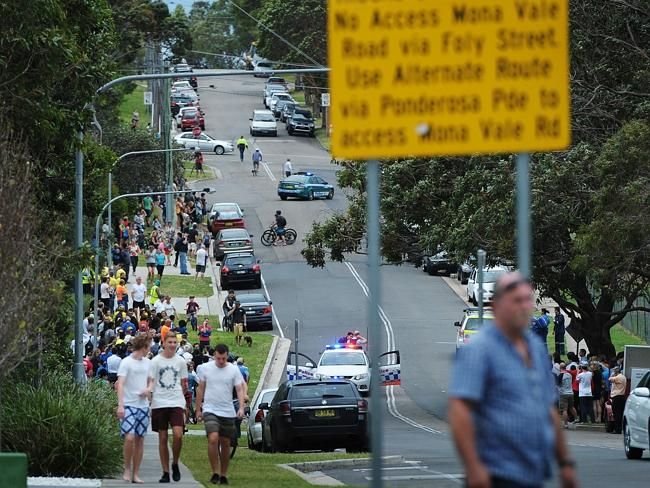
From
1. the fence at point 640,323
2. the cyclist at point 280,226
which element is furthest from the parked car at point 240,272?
the fence at point 640,323

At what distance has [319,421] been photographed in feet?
81.6

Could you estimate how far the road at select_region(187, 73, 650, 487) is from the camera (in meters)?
22.6

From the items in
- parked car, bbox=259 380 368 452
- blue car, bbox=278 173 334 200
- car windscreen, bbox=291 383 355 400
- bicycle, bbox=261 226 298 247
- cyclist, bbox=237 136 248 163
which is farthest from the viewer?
cyclist, bbox=237 136 248 163

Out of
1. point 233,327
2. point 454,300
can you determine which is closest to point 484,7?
point 233,327

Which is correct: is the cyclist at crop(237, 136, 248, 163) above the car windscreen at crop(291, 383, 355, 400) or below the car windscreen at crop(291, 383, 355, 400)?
above

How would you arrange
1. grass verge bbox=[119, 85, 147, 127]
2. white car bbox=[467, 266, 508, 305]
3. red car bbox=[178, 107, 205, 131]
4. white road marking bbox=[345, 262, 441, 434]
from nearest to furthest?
1. white road marking bbox=[345, 262, 441, 434]
2. white car bbox=[467, 266, 508, 305]
3. red car bbox=[178, 107, 205, 131]
4. grass verge bbox=[119, 85, 147, 127]

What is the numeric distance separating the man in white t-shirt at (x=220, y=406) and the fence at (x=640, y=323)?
36693 mm

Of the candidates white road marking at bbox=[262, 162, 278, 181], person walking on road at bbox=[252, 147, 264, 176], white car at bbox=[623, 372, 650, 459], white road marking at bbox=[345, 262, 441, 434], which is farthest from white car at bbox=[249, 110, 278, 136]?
white car at bbox=[623, 372, 650, 459]

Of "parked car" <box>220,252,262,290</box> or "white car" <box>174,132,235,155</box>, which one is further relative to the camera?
"white car" <box>174,132,235,155</box>

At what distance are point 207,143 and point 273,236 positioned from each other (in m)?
27.7

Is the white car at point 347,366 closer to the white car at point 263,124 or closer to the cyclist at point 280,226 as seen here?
the cyclist at point 280,226

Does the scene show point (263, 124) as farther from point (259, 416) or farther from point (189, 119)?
point (259, 416)

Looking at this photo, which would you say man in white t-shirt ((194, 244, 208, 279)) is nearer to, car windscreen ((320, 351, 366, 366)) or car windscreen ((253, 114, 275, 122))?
car windscreen ((320, 351, 366, 366))

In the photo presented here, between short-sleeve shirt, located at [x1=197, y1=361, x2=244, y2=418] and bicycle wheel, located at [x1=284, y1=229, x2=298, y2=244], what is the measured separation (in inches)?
2207
